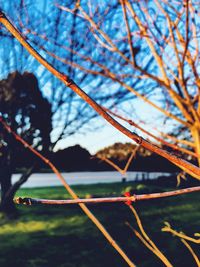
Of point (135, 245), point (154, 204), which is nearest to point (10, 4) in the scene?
point (135, 245)

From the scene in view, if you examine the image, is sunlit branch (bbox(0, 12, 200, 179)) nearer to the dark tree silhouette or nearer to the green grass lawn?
the green grass lawn

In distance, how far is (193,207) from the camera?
12320 millimetres

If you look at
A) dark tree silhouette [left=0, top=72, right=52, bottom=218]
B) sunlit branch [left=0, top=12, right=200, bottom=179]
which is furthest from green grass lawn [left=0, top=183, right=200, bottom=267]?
sunlit branch [left=0, top=12, right=200, bottom=179]

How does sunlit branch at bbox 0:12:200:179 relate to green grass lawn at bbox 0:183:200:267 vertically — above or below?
above

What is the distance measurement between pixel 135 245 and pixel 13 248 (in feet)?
9.32

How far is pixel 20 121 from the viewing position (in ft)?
34.1

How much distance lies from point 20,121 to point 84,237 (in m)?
4.32

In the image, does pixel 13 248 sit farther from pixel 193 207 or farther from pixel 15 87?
pixel 193 207

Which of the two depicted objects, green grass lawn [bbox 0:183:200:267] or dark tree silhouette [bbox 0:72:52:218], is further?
dark tree silhouette [bbox 0:72:52:218]

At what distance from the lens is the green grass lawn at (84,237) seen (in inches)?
256

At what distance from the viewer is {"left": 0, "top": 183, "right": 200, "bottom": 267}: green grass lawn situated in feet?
21.3

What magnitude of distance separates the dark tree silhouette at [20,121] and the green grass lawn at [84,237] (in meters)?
1.18

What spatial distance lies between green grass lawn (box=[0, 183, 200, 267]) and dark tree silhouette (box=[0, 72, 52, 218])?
1.18 meters

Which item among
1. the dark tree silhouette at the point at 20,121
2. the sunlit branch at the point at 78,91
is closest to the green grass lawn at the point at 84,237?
the dark tree silhouette at the point at 20,121
